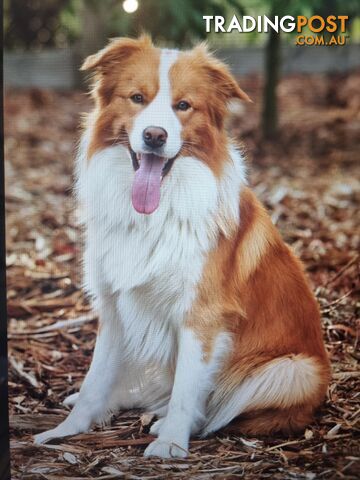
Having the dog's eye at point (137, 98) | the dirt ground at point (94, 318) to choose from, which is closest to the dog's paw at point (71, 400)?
the dirt ground at point (94, 318)

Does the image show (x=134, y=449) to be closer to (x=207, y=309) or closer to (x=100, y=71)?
(x=207, y=309)

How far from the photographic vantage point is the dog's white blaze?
249 cm

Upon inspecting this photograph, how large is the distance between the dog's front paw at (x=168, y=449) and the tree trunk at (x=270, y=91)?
3.79 feet

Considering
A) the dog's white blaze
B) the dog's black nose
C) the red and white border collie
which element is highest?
the dog's white blaze

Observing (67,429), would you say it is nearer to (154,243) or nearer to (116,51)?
(154,243)

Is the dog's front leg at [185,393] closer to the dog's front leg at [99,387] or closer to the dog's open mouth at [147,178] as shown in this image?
the dog's front leg at [99,387]

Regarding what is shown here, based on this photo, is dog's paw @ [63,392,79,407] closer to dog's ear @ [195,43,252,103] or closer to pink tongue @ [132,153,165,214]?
pink tongue @ [132,153,165,214]

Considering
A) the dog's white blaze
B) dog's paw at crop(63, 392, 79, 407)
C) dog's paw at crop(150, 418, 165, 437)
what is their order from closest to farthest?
the dog's white blaze, dog's paw at crop(150, 418, 165, 437), dog's paw at crop(63, 392, 79, 407)

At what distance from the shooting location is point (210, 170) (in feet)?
8.50

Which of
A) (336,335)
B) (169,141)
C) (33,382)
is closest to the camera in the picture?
(169,141)

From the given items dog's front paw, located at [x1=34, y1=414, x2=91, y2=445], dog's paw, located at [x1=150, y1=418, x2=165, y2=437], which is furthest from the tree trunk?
dog's front paw, located at [x1=34, y1=414, x2=91, y2=445]

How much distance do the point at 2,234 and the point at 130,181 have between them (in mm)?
556

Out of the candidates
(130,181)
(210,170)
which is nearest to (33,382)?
(130,181)

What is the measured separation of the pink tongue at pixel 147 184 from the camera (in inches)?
101
